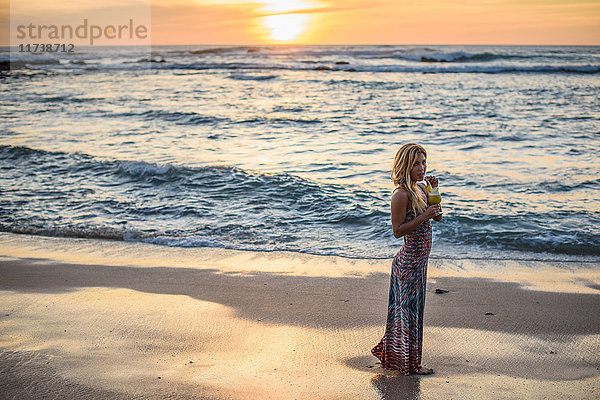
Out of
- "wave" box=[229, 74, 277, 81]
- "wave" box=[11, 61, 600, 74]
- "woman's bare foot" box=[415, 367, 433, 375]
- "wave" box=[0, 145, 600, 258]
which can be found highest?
"wave" box=[11, 61, 600, 74]

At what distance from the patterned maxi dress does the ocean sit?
126 inches

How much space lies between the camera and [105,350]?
3.96 meters

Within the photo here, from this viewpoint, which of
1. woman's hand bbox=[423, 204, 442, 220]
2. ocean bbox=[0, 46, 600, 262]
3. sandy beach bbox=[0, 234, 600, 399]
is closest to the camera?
woman's hand bbox=[423, 204, 442, 220]

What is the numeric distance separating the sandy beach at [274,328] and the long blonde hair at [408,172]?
1.21 m

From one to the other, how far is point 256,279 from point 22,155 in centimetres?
982

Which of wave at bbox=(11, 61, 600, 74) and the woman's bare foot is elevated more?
wave at bbox=(11, 61, 600, 74)

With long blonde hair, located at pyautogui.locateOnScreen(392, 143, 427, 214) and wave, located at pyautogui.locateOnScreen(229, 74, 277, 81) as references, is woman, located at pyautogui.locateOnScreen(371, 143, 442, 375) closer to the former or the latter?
long blonde hair, located at pyautogui.locateOnScreen(392, 143, 427, 214)

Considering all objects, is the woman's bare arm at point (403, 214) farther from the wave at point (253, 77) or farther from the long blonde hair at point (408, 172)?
the wave at point (253, 77)

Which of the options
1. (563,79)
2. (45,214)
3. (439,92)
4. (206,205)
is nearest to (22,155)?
(45,214)

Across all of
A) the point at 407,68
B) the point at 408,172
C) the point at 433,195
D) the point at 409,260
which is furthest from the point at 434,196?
the point at 407,68

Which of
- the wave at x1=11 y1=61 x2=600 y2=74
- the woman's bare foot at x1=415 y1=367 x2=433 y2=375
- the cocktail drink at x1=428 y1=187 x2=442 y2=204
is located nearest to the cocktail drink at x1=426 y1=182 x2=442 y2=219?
the cocktail drink at x1=428 y1=187 x2=442 y2=204

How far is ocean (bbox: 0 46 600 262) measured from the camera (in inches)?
301

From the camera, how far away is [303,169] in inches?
457

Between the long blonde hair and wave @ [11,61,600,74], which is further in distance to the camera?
wave @ [11,61,600,74]
